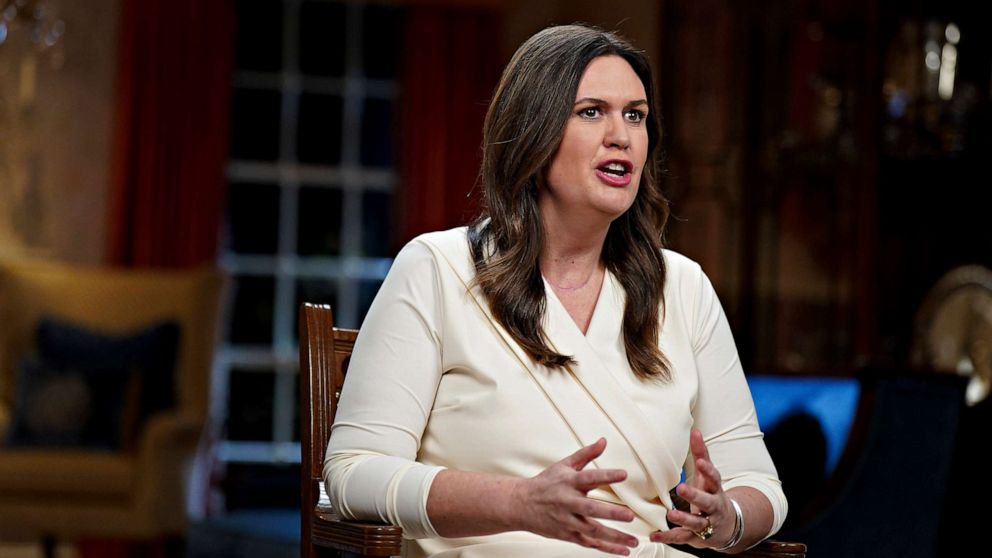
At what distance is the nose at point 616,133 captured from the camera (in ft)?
5.85

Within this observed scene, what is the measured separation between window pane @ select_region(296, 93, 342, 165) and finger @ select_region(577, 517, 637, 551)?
6.41m

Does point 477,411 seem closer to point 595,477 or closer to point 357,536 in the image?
point 357,536

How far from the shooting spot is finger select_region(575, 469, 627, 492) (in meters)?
1.45

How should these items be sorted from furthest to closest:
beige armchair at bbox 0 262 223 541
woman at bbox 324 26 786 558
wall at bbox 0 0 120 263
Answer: wall at bbox 0 0 120 263 < beige armchair at bbox 0 262 223 541 < woman at bbox 324 26 786 558

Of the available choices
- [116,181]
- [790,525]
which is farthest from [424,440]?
[116,181]

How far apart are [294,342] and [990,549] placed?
4.16m

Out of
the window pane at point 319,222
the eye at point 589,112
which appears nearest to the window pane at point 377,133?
the window pane at point 319,222

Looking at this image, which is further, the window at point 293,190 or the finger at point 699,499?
the window at point 293,190

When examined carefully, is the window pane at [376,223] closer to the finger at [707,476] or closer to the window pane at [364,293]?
the window pane at [364,293]

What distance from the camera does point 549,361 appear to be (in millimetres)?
1762

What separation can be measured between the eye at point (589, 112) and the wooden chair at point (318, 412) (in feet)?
1.74

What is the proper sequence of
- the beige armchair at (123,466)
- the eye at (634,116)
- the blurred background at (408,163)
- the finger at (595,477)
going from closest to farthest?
the finger at (595,477) → the eye at (634,116) → the blurred background at (408,163) → the beige armchair at (123,466)

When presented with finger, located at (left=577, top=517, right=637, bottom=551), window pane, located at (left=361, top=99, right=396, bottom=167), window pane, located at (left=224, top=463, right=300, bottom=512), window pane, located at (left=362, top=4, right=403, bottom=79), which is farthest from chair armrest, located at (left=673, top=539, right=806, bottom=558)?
window pane, located at (left=362, top=4, right=403, bottom=79)

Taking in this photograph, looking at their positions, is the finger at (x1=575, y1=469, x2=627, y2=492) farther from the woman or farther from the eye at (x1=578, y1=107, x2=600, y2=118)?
the eye at (x1=578, y1=107, x2=600, y2=118)
